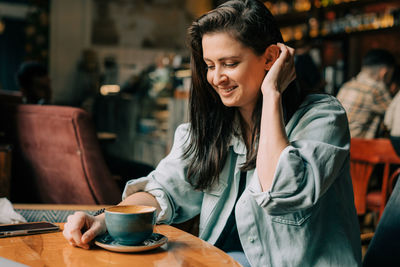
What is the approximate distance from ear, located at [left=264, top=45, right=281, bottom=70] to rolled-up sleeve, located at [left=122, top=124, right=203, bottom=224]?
374mm

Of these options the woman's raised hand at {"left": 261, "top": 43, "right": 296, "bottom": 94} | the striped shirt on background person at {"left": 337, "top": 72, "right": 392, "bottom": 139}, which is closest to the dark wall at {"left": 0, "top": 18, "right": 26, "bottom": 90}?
the striped shirt on background person at {"left": 337, "top": 72, "right": 392, "bottom": 139}

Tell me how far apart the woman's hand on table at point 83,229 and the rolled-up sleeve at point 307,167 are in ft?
1.27

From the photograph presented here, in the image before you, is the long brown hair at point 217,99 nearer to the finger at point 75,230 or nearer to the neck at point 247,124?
the neck at point 247,124

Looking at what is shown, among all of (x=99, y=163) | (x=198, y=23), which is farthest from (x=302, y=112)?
(x=99, y=163)

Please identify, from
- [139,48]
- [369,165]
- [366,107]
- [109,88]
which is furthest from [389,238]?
[139,48]

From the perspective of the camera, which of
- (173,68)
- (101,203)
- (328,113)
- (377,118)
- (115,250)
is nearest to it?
(115,250)

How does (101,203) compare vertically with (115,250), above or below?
below

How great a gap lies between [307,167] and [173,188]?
0.50 m

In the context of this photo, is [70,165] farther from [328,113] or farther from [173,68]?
[173,68]

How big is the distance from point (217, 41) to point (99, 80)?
7.44 metres

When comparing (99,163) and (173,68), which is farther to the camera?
(173,68)

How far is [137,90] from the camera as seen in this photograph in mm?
6836

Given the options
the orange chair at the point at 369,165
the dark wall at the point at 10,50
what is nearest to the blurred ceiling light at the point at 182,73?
the orange chair at the point at 369,165

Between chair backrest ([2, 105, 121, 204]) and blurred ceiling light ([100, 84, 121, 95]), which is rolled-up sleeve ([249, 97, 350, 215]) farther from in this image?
blurred ceiling light ([100, 84, 121, 95])
